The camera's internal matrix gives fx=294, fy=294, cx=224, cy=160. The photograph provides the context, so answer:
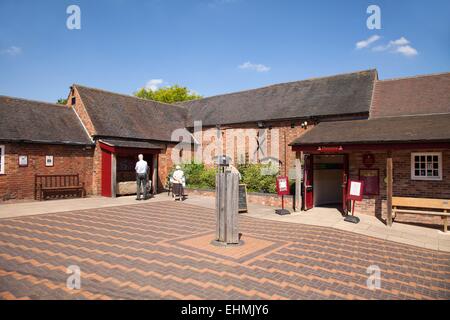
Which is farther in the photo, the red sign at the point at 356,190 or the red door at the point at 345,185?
the red door at the point at 345,185

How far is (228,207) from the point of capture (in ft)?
23.4

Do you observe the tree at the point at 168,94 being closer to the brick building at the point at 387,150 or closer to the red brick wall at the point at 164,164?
the red brick wall at the point at 164,164

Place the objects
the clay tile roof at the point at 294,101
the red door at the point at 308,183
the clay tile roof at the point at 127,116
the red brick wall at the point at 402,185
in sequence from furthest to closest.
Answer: the clay tile roof at the point at 127,116
the clay tile roof at the point at 294,101
the red door at the point at 308,183
the red brick wall at the point at 402,185

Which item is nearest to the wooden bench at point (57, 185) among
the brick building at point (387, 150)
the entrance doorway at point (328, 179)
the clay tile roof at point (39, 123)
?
the clay tile roof at point (39, 123)

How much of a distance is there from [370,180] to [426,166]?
6.45ft

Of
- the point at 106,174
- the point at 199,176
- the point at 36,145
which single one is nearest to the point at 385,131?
the point at 199,176

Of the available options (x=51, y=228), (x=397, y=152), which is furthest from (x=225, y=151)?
(x=51, y=228)

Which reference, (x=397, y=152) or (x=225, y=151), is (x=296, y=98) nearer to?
(x=225, y=151)

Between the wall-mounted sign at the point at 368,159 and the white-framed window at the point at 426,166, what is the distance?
1359 mm

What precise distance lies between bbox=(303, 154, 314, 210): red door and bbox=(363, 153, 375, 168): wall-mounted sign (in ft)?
7.13

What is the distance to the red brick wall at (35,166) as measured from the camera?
527 inches

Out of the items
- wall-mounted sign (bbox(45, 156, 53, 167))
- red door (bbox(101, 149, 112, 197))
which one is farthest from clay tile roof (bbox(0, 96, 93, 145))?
red door (bbox(101, 149, 112, 197))

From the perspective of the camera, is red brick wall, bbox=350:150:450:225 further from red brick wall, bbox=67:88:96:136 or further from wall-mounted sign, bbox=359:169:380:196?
red brick wall, bbox=67:88:96:136

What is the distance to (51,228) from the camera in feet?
27.8
